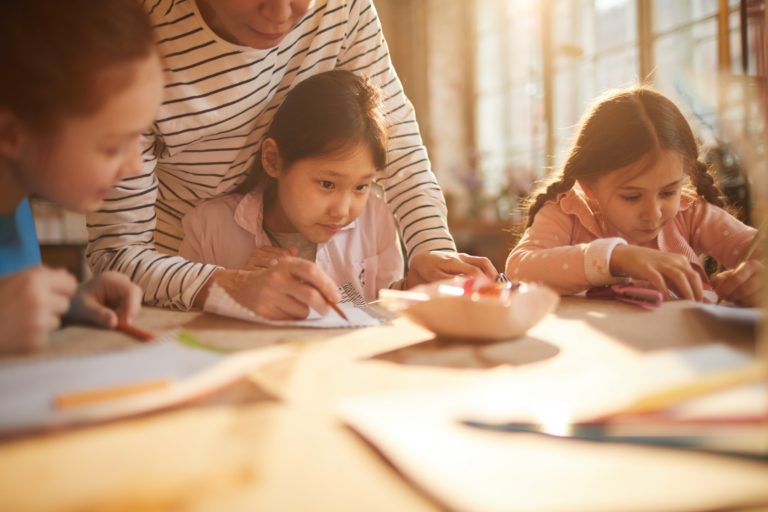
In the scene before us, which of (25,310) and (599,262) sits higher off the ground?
(25,310)

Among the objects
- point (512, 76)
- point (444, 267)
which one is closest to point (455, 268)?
point (444, 267)

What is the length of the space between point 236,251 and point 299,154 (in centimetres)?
29

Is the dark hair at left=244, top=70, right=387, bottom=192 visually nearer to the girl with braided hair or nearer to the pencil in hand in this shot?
the girl with braided hair

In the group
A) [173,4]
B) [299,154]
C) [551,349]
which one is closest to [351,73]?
[299,154]

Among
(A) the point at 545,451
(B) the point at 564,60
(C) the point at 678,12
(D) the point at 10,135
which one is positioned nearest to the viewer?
(A) the point at 545,451

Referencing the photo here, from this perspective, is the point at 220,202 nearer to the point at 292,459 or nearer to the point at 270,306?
the point at 270,306

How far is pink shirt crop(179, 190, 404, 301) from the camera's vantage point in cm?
143

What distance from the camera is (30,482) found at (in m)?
0.32

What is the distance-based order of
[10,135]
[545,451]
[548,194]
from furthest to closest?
1. [548,194]
2. [10,135]
3. [545,451]

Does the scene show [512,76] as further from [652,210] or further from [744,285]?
[744,285]

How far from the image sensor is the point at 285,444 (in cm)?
38

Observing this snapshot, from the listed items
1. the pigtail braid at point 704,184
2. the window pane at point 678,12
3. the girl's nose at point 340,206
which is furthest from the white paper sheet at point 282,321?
the window pane at point 678,12

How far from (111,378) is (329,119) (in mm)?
948

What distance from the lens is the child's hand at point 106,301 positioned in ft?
2.59
